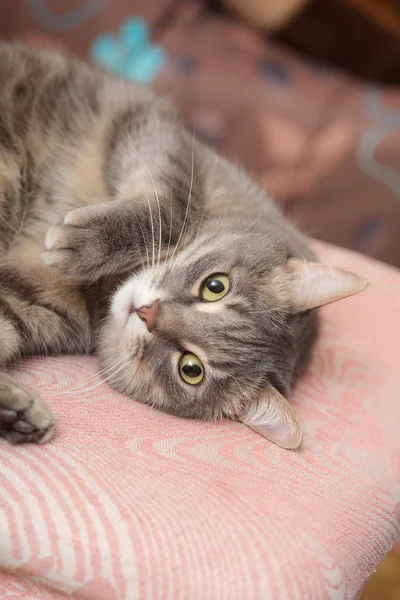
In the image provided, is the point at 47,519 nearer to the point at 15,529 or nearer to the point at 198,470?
the point at 15,529

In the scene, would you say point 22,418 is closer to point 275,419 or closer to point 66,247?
point 66,247

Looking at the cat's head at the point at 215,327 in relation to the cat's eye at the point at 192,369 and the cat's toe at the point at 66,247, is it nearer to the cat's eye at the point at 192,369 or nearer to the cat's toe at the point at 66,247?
the cat's eye at the point at 192,369

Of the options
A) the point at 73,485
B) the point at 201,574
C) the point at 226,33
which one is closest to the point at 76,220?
the point at 73,485

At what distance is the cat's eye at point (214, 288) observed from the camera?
4.04 feet

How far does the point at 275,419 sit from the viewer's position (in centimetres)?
116

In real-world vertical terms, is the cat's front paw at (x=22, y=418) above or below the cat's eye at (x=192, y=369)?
below

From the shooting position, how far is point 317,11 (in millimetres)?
2387

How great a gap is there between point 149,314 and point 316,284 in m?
0.37

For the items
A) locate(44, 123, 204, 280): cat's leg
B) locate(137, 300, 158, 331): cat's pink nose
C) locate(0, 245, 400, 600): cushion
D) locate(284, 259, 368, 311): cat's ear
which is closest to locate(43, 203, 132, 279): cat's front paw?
locate(44, 123, 204, 280): cat's leg

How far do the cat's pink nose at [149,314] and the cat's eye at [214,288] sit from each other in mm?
118

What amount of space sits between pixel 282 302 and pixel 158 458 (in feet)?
1.49

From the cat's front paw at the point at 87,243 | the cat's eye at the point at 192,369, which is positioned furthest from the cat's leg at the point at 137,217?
the cat's eye at the point at 192,369

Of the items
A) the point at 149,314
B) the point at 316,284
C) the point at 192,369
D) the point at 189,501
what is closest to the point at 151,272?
the point at 149,314

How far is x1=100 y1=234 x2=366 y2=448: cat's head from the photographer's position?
1.20 m
